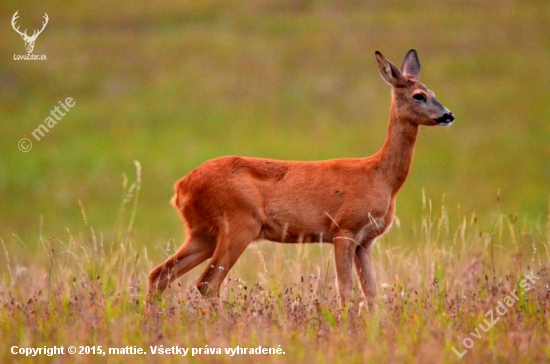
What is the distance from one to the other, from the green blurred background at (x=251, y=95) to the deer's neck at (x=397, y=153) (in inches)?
539

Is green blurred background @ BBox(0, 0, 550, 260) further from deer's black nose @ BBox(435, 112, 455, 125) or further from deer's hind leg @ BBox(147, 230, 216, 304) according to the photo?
deer's hind leg @ BBox(147, 230, 216, 304)

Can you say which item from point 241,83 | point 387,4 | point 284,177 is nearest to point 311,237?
point 284,177

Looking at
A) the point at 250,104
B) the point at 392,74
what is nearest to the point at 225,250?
the point at 392,74

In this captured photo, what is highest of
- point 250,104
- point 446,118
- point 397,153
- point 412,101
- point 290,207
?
point 250,104

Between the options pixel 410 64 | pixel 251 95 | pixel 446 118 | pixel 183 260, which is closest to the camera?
pixel 183 260

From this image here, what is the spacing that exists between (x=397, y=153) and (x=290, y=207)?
1.25 meters

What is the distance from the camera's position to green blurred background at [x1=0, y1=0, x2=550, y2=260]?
86.3ft

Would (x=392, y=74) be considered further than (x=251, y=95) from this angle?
No

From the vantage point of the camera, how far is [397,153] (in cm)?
944

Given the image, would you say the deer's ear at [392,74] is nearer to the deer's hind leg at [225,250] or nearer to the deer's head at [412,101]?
the deer's head at [412,101]

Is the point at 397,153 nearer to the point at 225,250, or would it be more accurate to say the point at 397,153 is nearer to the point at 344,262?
the point at 344,262

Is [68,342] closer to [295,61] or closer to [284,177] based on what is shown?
[284,177]

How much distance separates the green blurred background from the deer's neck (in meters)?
13.7

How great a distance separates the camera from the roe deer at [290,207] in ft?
28.9
